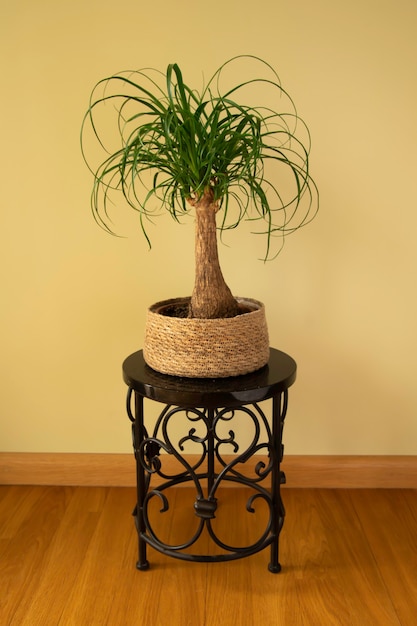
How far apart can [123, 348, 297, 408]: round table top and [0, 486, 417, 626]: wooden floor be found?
503 mm

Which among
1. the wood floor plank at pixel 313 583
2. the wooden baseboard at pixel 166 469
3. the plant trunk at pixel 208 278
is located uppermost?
the plant trunk at pixel 208 278

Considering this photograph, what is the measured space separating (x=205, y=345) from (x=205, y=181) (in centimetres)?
38

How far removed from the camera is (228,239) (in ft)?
6.43

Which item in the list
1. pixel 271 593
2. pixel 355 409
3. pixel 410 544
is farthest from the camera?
pixel 355 409

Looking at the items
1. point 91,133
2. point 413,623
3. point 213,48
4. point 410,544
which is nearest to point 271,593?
point 413,623

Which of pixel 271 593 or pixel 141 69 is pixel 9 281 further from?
pixel 271 593

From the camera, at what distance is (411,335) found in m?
2.02

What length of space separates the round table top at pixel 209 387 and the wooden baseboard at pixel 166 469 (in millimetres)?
621

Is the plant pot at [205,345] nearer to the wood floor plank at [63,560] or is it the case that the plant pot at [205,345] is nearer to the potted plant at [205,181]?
the potted plant at [205,181]

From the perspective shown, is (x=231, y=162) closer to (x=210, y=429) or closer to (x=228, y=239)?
(x=228, y=239)

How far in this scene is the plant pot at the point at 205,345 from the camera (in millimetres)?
1485

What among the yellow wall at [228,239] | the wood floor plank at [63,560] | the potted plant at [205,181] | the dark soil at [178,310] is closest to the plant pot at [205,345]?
the potted plant at [205,181]

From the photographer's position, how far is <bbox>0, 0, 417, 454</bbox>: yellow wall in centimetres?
185

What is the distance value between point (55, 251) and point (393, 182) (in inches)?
42.1
